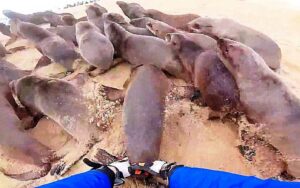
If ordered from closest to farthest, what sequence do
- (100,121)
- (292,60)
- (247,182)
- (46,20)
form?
1. (247,182)
2. (100,121)
3. (292,60)
4. (46,20)

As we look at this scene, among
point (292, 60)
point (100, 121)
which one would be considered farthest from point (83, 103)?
point (292, 60)

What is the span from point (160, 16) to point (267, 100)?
12.7 ft

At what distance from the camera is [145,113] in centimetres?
431

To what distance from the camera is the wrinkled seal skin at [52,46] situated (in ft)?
20.8

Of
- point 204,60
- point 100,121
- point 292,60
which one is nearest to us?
point 100,121

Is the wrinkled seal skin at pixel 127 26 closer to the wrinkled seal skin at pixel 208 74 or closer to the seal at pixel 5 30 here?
the wrinkled seal skin at pixel 208 74

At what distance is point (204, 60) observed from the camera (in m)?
4.94

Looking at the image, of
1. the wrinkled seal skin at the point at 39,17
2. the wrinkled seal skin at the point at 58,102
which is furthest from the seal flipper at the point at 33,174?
the wrinkled seal skin at the point at 39,17

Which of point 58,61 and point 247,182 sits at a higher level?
point 247,182

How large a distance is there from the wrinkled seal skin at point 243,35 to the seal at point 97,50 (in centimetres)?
137

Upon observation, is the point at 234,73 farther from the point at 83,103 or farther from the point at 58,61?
the point at 58,61

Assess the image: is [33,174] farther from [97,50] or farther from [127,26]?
[127,26]

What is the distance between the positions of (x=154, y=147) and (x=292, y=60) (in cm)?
256

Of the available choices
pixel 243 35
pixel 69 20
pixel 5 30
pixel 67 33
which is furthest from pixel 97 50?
pixel 5 30
